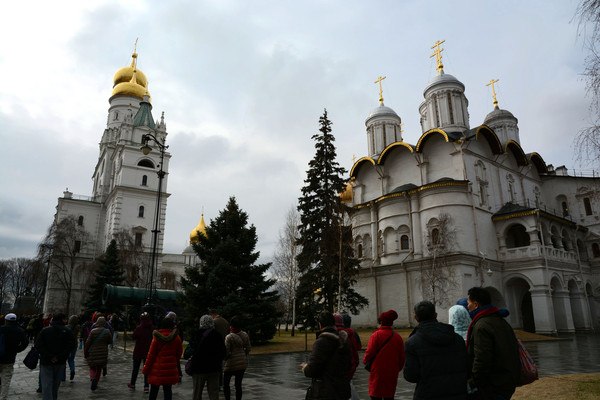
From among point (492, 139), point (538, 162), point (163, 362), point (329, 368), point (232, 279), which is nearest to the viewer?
point (329, 368)

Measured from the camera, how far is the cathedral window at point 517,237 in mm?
34312

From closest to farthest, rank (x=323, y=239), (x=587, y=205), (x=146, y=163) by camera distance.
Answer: (x=323, y=239) → (x=587, y=205) → (x=146, y=163)

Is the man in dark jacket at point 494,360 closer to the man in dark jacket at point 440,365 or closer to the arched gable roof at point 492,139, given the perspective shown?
the man in dark jacket at point 440,365

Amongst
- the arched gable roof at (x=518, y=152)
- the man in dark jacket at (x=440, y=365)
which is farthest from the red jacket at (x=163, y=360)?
the arched gable roof at (x=518, y=152)

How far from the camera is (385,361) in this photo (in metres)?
5.32

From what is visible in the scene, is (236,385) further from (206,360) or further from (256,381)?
(256,381)

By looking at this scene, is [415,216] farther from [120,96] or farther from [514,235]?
[120,96]

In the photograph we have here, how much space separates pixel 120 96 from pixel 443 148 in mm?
48164

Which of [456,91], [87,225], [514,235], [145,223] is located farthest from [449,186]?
[87,225]

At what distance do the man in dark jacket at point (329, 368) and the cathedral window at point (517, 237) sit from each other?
34040 millimetres

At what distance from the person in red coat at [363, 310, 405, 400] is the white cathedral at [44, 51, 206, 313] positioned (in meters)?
37.8

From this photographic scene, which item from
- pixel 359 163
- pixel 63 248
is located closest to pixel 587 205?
pixel 359 163

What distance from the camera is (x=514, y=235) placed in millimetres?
34969

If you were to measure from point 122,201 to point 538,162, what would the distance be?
44720mm
